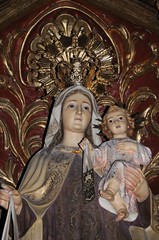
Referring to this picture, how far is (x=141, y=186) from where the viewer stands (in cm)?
313

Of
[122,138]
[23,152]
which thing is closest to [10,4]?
[23,152]

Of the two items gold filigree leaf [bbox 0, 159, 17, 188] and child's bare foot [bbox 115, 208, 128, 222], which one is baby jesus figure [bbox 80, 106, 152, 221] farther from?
gold filigree leaf [bbox 0, 159, 17, 188]

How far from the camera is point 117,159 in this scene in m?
3.17

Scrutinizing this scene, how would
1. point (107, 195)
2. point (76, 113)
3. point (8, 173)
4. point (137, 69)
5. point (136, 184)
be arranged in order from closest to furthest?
point (107, 195) → point (136, 184) → point (76, 113) → point (8, 173) → point (137, 69)

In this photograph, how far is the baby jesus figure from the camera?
299cm

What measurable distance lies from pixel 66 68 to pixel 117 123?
72 cm

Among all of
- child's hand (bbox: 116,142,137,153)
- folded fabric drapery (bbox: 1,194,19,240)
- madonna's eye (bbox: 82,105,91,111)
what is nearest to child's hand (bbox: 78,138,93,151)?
child's hand (bbox: 116,142,137,153)

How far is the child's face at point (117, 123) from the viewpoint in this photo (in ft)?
10.8

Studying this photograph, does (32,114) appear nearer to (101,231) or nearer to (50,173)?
(50,173)

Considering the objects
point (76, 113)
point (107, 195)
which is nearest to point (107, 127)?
point (76, 113)

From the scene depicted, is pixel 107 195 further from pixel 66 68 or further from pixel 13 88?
pixel 13 88

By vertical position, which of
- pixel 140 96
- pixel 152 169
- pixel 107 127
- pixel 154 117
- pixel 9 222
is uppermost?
pixel 140 96

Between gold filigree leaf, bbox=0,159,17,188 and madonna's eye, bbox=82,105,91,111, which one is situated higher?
madonna's eye, bbox=82,105,91,111

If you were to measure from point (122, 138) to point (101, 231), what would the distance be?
0.52 meters
